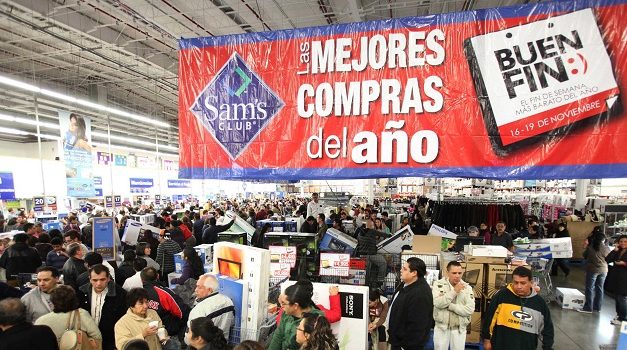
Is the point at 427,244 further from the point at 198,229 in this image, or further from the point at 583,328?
the point at 198,229

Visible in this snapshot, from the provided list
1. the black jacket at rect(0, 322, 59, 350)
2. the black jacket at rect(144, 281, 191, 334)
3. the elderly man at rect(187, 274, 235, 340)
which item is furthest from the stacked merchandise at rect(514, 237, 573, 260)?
the black jacket at rect(0, 322, 59, 350)

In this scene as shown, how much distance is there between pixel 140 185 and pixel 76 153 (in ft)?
45.6

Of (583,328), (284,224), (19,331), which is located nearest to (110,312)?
(19,331)

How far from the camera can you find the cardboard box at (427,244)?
5.56m

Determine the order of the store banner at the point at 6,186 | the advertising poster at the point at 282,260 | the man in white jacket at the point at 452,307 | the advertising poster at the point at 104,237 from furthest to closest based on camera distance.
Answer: the store banner at the point at 6,186 → the advertising poster at the point at 104,237 → the advertising poster at the point at 282,260 → the man in white jacket at the point at 452,307

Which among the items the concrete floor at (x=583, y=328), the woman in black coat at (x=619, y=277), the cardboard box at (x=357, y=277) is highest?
the cardboard box at (x=357, y=277)

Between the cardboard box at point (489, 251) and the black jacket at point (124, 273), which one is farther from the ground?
the cardboard box at point (489, 251)

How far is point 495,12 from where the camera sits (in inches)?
123

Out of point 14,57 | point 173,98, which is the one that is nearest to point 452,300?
point 14,57

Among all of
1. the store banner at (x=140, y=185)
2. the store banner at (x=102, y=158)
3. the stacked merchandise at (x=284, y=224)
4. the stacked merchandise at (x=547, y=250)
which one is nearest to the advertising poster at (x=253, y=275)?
the stacked merchandise at (x=284, y=224)

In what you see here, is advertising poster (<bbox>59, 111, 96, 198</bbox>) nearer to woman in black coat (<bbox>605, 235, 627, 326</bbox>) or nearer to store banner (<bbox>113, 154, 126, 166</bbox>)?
store banner (<bbox>113, 154, 126, 166</bbox>)

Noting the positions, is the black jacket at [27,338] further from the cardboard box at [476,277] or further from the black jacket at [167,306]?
the cardboard box at [476,277]

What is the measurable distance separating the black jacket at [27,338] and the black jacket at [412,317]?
9.19 ft

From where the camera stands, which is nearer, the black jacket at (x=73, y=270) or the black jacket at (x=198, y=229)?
the black jacket at (x=73, y=270)
